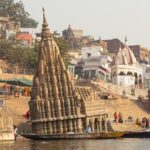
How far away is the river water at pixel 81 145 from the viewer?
3033cm

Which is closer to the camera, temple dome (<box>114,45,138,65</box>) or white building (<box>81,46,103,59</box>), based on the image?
temple dome (<box>114,45,138,65</box>)

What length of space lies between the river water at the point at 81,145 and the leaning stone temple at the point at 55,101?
3.89m

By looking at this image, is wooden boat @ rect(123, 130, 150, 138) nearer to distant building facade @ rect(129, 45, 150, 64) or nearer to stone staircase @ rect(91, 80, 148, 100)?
stone staircase @ rect(91, 80, 148, 100)

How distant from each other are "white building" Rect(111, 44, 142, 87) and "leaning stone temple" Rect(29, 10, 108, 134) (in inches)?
1210

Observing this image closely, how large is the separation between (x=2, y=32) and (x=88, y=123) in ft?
122

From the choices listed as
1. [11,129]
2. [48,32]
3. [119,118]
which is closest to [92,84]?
[119,118]

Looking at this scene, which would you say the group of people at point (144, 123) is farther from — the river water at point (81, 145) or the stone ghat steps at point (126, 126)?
the river water at point (81, 145)

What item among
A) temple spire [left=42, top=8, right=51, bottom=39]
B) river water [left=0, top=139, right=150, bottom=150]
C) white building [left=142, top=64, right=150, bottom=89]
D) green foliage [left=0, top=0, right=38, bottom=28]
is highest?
green foliage [left=0, top=0, right=38, bottom=28]

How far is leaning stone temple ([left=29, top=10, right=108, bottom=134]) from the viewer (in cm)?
3931

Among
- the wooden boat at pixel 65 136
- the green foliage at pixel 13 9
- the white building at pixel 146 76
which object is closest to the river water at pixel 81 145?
the wooden boat at pixel 65 136

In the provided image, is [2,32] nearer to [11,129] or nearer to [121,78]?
[121,78]

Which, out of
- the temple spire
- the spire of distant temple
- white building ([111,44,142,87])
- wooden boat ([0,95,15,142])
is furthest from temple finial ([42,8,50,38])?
white building ([111,44,142,87])

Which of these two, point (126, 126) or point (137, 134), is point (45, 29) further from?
point (126, 126)

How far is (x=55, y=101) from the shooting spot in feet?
129
